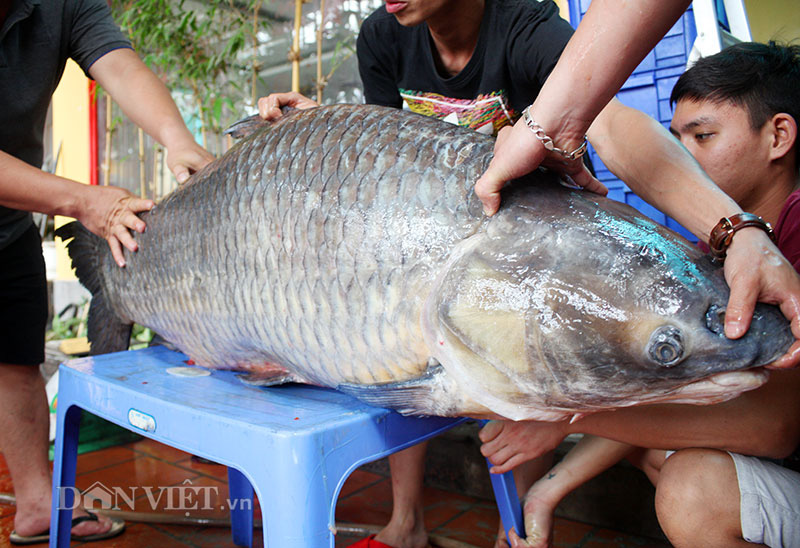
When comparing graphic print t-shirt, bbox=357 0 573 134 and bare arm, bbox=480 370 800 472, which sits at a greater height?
graphic print t-shirt, bbox=357 0 573 134

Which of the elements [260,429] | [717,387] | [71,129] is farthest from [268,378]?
[71,129]

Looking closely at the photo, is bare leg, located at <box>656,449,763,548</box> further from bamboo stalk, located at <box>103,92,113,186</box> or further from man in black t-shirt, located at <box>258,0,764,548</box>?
bamboo stalk, located at <box>103,92,113,186</box>

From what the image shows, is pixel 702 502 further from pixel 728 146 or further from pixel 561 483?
pixel 728 146

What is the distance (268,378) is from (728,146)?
4.64ft

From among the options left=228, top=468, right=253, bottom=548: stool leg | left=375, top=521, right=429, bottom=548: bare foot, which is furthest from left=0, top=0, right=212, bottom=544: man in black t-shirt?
left=375, top=521, right=429, bottom=548: bare foot

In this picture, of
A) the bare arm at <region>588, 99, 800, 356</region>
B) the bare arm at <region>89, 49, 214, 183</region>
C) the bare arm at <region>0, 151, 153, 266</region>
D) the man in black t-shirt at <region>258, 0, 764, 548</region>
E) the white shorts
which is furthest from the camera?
the bare arm at <region>89, 49, 214, 183</region>

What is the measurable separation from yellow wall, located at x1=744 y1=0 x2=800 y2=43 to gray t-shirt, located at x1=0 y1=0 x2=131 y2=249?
11.3 feet

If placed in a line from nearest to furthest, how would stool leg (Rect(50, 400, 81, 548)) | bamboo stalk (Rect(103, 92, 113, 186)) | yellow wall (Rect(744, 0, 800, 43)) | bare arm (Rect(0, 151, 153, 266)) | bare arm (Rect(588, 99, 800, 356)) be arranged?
bare arm (Rect(588, 99, 800, 356)), stool leg (Rect(50, 400, 81, 548)), bare arm (Rect(0, 151, 153, 266)), yellow wall (Rect(744, 0, 800, 43)), bamboo stalk (Rect(103, 92, 113, 186))

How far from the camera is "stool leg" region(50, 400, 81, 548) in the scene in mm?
1496

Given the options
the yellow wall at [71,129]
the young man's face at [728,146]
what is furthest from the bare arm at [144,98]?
the yellow wall at [71,129]

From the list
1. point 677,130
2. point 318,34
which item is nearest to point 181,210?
point 677,130

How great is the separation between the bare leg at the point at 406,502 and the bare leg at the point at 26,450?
3.35ft

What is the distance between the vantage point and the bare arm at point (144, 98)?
197 cm

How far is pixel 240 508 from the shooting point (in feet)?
6.57
